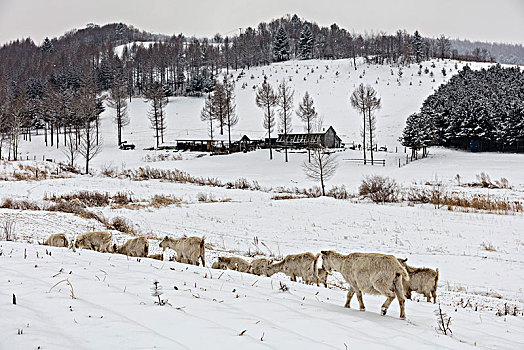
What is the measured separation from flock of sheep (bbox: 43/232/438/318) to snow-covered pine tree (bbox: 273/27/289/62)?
116 meters

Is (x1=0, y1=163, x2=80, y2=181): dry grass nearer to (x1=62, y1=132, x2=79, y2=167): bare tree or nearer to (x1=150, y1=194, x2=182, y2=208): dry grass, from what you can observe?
(x1=62, y1=132, x2=79, y2=167): bare tree

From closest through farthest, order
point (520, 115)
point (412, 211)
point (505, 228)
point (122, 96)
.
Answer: point (505, 228) < point (412, 211) < point (520, 115) < point (122, 96)

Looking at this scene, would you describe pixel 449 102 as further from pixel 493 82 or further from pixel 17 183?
pixel 17 183

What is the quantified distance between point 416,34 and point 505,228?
324 ft

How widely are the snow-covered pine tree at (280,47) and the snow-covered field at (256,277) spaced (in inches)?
3292

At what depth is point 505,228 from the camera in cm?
1683

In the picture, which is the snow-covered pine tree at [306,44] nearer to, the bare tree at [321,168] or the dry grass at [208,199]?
the bare tree at [321,168]

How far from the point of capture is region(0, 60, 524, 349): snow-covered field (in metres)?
3.67

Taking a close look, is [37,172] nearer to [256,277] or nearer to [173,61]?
[256,277]

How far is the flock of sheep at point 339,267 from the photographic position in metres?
4.80

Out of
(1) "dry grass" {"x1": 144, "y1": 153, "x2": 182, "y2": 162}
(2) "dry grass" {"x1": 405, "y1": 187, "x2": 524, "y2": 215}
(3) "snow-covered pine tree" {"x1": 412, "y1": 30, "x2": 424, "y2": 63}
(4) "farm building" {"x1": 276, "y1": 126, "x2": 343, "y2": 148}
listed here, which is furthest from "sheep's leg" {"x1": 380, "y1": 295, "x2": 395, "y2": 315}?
(3) "snow-covered pine tree" {"x1": 412, "y1": 30, "x2": 424, "y2": 63}

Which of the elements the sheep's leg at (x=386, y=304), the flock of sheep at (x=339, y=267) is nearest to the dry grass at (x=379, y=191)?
the flock of sheep at (x=339, y=267)

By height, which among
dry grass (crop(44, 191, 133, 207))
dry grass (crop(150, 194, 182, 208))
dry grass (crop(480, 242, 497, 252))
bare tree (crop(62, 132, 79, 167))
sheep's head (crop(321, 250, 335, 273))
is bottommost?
dry grass (crop(480, 242, 497, 252))

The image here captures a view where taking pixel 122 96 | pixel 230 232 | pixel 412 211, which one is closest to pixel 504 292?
pixel 230 232
